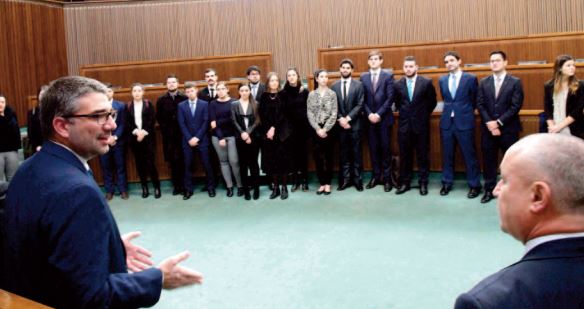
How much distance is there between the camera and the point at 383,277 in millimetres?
4137

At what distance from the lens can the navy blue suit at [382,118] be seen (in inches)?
270

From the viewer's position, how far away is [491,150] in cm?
637

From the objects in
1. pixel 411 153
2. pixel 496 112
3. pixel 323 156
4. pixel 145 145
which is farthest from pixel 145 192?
pixel 496 112

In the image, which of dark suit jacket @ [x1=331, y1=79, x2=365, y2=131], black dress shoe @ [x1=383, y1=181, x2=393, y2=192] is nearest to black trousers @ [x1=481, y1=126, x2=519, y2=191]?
black dress shoe @ [x1=383, y1=181, x2=393, y2=192]

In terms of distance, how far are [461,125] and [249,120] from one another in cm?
234

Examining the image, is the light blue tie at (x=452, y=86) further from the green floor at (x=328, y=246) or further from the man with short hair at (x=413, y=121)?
the green floor at (x=328, y=246)

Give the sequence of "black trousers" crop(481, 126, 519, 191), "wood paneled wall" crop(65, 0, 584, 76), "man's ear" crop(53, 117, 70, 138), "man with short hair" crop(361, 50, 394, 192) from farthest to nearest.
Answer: "wood paneled wall" crop(65, 0, 584, 76), "man with short hair" crop(361, 50, 394, 192), "black trousers" crop(481, 126, 519, 191), "man's ear" crop(53, 117, 70, 138)

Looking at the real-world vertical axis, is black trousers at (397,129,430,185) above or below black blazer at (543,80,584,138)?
below

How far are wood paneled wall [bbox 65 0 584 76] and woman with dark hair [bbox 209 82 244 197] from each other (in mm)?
4183

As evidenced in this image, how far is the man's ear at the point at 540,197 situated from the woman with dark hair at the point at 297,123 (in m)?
5.89

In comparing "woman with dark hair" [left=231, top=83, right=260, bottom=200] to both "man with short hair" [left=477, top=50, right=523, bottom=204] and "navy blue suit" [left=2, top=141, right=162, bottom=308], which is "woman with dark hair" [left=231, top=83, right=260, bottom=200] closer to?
"man with short hair" [left=477, top=50, right=523, bottom=204]

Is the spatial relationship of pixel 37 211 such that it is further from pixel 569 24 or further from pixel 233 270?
pixel 569 24

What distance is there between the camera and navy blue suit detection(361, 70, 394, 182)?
685cm

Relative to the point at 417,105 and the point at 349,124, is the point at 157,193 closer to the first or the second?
the point at 349,124
